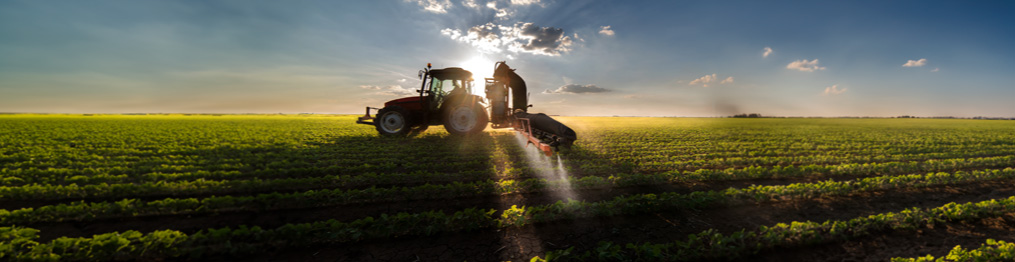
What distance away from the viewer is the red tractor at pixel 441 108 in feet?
41.8

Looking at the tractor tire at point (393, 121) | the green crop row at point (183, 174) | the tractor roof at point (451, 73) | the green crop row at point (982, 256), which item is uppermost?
the tractor roof at point (451, 73)

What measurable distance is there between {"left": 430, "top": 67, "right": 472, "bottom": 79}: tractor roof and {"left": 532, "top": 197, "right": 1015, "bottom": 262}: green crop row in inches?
393

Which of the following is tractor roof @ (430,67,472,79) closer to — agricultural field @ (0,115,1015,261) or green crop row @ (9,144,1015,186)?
green crop row @ (9,144,1015,186)

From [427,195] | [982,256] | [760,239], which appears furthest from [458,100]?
[982,256]

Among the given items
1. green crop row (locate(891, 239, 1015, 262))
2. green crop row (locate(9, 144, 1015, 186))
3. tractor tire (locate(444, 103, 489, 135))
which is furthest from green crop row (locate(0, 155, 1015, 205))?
tractor tire (locate(444, 103, 489, 135))

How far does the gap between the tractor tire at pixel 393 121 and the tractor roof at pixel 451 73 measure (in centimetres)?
214

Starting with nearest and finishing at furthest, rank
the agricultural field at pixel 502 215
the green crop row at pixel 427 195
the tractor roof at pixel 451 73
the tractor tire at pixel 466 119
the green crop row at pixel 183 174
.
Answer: the agricultural field at pixel 502 215, the green crop row at pixel 427 195, the green crop row at pixel 183 174, the tractor roof at pixel 451 73, the tractor tire at pixel 466 119

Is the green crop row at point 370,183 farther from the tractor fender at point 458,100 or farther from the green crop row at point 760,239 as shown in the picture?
the tractor fender at point 458,100

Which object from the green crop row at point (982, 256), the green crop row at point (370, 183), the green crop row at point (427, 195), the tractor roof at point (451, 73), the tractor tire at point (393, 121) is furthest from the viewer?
the tractor tire at point (393, 121)

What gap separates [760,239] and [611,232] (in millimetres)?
1514

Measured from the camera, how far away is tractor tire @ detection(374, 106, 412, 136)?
13.5m

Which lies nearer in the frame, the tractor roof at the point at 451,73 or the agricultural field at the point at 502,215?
the agricultural field at the point at 502,215

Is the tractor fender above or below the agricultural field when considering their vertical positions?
above

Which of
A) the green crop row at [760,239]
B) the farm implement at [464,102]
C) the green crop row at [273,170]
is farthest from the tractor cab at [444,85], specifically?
the green crop row at [760,239]
